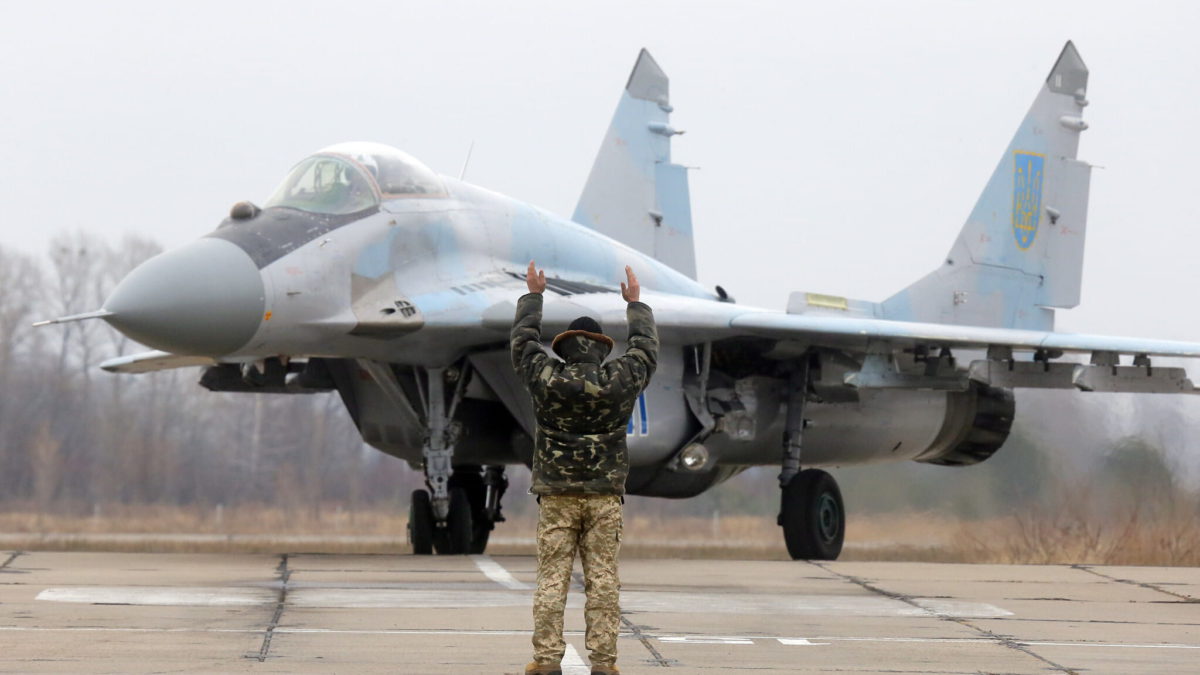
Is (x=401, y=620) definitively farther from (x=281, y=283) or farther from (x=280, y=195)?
(x=280, y=195)

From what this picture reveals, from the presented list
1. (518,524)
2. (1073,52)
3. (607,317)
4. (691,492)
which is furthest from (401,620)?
(518,524)

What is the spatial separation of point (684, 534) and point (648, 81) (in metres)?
5.38

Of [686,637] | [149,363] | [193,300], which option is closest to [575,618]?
[686,637]

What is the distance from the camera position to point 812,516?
14.1 m

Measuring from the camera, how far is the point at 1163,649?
24.2 ft

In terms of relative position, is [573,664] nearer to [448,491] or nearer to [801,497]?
[448,491]

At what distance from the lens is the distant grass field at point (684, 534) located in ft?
56.3

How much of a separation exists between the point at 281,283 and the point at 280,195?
1015 mm

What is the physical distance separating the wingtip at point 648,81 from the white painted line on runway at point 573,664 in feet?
42.2

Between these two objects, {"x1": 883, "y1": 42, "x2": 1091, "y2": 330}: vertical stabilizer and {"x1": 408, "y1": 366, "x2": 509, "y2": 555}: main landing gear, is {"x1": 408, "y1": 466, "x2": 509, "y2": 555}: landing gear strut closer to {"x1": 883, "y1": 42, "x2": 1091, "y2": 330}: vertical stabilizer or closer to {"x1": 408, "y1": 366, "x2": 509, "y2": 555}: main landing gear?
{"x1": 408, "y1": 366, "x2": 509, "y2": 555}: main landing gear

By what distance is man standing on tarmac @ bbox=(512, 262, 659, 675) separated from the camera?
6.11 m

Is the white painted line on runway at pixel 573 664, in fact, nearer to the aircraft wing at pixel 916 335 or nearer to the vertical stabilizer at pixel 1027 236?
the aircraft wing at pixel 916 335

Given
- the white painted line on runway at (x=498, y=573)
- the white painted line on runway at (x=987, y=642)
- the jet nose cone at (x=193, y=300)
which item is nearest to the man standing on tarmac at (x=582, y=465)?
the white painted line on runway at (x=987, y=642)

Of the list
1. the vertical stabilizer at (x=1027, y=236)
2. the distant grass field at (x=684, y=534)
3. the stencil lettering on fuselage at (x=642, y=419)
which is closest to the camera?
the stencil lettering on fuselage at (x=642, y=419)
